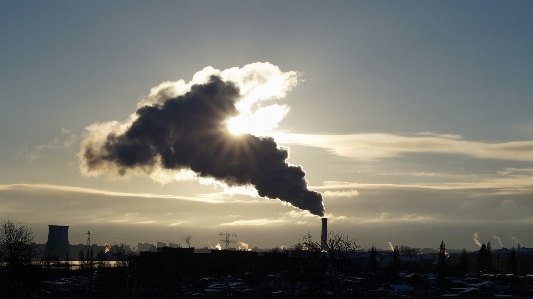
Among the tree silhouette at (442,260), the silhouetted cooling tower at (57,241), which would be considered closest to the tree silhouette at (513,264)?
the tree silhouette at (442,260)

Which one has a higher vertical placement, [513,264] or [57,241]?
[57,241]

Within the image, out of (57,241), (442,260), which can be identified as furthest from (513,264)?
(57,241)

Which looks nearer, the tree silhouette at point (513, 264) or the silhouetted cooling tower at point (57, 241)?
the tree silhouette at point (513, 264)

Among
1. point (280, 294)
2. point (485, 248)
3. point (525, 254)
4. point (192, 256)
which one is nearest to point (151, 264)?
point (192, 256)

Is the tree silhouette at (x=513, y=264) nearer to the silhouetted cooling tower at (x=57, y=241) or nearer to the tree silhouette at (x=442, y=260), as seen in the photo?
the tree silhouette at (x=442, y=260)

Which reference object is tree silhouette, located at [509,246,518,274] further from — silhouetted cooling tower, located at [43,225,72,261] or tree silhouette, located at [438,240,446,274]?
silhouetted cooling tower, located at [43,225,72,261]

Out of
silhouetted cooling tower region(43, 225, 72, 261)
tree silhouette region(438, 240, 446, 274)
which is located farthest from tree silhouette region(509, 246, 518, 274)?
silhouetted cooling tower region(43, 225, 72, 261)

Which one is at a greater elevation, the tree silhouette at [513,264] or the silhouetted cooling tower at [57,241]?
the silhouetted cooling tower at [57,241]

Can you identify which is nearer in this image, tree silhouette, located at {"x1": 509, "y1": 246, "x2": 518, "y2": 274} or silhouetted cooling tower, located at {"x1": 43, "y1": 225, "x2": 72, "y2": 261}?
tree silhouette, located at {"x1": 509, "y1": 246, "x2": 518, "y2": 274}

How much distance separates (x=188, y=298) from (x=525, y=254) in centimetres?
9901

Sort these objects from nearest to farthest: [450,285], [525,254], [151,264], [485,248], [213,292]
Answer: [213,292] < [450,285] < [151,264] < [485,248] < [525,254]

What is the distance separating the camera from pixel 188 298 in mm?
61625

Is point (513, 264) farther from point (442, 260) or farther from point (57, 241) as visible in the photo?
point (57, 241)

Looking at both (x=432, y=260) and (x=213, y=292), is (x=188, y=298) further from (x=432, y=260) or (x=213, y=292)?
(x=432, y=260)
